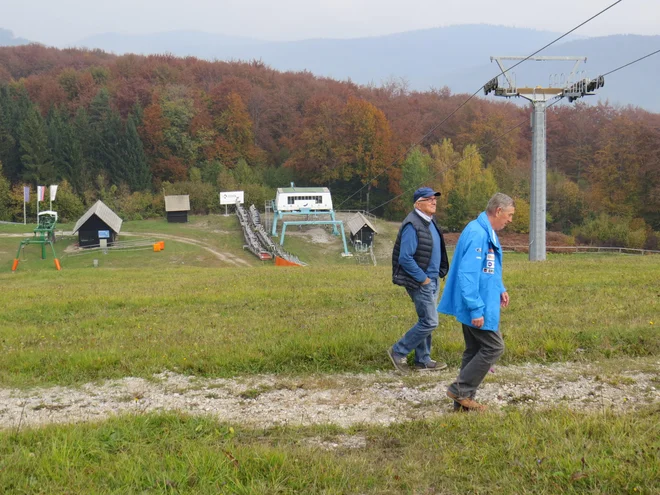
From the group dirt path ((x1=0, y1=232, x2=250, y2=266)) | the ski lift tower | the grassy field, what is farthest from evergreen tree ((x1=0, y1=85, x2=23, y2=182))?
the grassy field

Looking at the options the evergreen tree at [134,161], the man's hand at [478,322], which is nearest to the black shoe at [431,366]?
the man's hand at [478,322]

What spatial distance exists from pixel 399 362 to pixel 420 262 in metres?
1.31

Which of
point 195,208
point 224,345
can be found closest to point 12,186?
point 195,208

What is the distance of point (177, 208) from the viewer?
192 ft

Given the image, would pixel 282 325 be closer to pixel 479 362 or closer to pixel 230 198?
pixel 479 362

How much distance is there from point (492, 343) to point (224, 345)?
427 cm

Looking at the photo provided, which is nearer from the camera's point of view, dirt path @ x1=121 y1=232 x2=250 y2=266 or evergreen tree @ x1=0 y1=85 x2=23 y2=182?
dirt path @ x1=121 y1=232 x2=250 y2=266

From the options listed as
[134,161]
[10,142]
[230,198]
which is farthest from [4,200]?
[230,198]

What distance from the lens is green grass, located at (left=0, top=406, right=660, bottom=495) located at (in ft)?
13.4

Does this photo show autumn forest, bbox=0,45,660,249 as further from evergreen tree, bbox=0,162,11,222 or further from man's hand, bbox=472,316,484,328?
man's hand, bbox=472,316,484,328

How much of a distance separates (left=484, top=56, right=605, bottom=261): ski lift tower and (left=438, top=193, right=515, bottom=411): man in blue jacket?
20913mm

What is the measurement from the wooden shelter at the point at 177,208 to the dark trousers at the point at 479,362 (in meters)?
54.9

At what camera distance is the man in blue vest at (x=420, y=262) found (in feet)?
23.5

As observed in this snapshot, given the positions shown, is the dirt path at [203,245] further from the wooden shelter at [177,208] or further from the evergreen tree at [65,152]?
the evergreen tree at [65,152]
